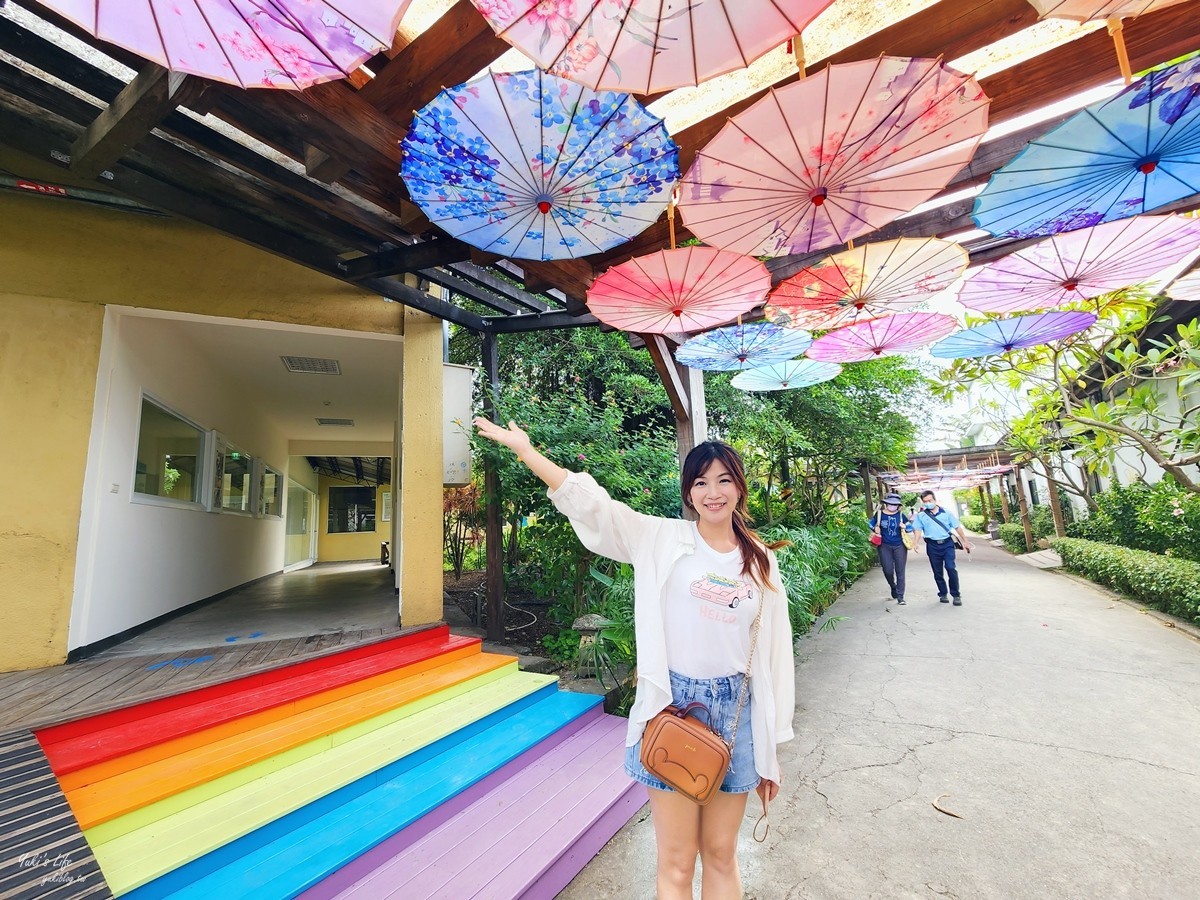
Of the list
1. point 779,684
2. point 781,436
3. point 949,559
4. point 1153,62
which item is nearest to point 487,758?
point 779,684

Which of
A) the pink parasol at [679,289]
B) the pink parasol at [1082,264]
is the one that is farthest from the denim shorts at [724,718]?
the pink parasol at [1082,264]

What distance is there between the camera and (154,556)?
4.50m

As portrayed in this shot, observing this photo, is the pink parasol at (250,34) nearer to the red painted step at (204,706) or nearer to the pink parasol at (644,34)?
the pink parasol at (644,34)

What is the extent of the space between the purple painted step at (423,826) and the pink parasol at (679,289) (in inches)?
105

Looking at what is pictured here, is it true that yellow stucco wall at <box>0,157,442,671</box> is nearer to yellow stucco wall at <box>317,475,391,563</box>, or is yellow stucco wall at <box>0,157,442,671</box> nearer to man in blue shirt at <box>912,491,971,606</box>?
man in blue shirt at <box>912,491,971,606</box>

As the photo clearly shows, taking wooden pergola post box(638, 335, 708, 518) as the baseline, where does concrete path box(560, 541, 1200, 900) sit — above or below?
below

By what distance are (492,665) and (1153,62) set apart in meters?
4.67

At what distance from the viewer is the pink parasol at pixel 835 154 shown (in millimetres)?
1720

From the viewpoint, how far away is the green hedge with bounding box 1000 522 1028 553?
1524 centimetres

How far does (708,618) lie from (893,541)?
7.12 m

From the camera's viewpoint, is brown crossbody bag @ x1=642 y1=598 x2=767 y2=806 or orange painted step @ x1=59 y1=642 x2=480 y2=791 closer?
brown crossbody bag @ x1=642 y1=598 x2=767 y2=806

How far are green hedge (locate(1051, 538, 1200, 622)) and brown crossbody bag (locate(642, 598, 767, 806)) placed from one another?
7352mm

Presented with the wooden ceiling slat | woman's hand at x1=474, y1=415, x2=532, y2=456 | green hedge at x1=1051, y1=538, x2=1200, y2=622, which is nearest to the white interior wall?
woman's hand at x1=474, y1=415, x2=532, y2=456

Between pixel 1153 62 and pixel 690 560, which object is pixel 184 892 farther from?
pixel 1153 62
